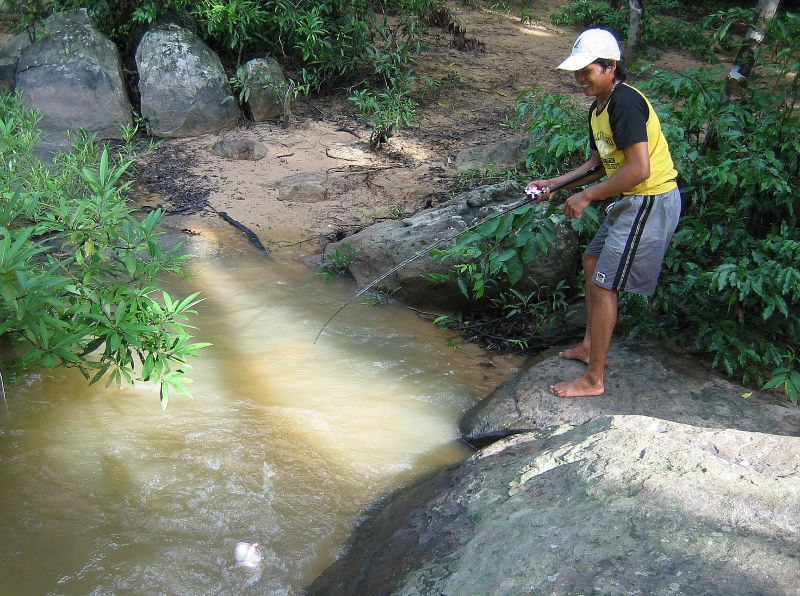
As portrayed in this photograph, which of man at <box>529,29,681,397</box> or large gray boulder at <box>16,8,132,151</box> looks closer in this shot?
man at <box>529,29,681,397</box>

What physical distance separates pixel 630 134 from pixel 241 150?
4856 millimetres

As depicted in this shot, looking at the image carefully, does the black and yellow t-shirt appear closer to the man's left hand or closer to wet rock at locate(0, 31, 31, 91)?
the man's left hand

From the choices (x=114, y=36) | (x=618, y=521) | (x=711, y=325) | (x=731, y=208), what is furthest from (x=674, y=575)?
(x=114, y=36)

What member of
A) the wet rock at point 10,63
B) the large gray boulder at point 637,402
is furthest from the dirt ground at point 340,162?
the large gray boulder at point 637,402

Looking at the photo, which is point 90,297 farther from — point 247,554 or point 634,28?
point 634,28

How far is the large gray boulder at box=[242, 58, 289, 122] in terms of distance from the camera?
7.73 metres

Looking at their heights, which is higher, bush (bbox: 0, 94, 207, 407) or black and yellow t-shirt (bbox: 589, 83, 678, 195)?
black and yellow t-shirt (bbox: 589, 83, 678, 195)

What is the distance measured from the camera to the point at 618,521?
2105mm

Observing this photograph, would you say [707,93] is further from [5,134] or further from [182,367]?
[5,134]

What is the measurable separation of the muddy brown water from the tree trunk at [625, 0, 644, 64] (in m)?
5.75

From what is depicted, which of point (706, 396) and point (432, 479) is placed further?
point (706, 396)

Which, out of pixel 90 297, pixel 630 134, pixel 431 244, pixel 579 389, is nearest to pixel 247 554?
pixel 90 297

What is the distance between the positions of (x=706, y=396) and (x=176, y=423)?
2.65 m

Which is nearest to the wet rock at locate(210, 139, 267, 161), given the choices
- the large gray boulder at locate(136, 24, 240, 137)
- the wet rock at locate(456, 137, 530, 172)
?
the large gray boulder at locate(136, 24, 240, 137)
